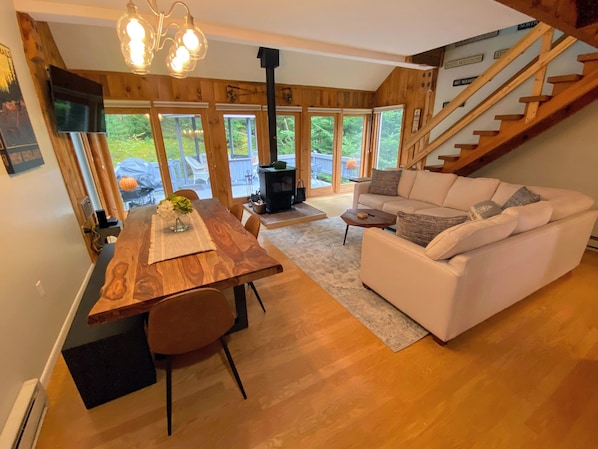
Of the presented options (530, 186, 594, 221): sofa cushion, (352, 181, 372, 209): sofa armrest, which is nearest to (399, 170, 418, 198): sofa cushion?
(352, 181, 372, 209): sofa armrest

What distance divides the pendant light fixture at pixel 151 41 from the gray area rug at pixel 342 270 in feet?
7.45

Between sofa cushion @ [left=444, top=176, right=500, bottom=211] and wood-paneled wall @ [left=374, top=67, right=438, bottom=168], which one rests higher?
wood-paneled wall @ [left=374, top=67, right=438, bottom=168]

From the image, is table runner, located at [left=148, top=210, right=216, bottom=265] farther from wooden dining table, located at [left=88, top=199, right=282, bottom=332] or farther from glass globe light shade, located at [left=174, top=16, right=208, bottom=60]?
glass globe light shade, located at [left=174, top=16, right=208, bottom=60]

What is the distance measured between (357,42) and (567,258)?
3.45 metres

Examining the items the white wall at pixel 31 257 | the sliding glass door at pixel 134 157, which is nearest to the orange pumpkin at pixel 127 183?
the sliding glass door at pixel 134 157

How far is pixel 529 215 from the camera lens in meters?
2.07

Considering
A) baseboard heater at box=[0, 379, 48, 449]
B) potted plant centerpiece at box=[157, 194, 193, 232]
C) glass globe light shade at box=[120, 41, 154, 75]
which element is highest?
glass globe light shade at box=[120, 41, 154, 75]

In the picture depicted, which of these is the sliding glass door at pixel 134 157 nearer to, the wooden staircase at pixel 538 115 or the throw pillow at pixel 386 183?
the throw pillow at pixel 386 183

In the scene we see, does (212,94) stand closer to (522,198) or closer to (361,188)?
(361,188)

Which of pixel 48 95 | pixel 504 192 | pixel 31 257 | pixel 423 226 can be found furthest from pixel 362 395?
pixel 48 95

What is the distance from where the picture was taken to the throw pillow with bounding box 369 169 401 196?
4.39 meters

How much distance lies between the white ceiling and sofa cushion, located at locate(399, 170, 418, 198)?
177 centimetres

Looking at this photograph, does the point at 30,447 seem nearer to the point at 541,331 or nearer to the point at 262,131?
the point at 541,331

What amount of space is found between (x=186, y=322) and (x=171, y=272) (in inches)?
15.3
